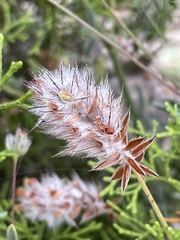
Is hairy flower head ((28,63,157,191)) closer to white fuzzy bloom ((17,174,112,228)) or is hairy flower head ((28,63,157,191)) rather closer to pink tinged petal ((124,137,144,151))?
pink tinged petal ((124,137,144,151))

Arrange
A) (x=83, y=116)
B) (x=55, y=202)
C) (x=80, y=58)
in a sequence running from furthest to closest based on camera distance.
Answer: (x=80, y=58) < (x=55, y=202) < (x=83, y=116)

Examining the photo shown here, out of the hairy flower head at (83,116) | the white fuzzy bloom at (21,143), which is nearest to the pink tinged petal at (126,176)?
the hairy flower head at (83,116)

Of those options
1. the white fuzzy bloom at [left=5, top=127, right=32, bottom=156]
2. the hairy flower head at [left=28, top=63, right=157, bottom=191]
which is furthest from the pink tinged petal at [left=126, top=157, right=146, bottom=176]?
the white fuzzy bloom at [left=5, top=127, right=32, bottom=156]

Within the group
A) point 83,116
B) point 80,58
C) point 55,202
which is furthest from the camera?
point 80,58

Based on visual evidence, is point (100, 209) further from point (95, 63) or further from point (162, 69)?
point (95, 63)

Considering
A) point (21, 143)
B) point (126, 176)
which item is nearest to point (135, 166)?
point (126, 176)

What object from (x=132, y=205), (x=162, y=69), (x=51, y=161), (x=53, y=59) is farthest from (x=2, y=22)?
(x=132, y=205)

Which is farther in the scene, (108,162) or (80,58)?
(80,58)

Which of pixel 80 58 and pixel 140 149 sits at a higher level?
pixel 80 58

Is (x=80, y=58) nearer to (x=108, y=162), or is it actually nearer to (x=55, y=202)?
(x=55, y=202)
